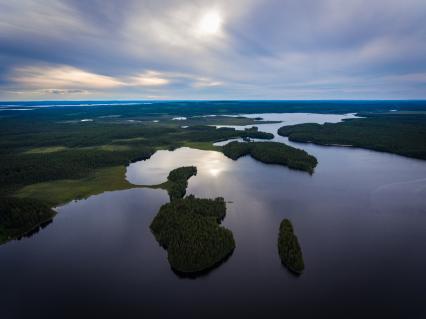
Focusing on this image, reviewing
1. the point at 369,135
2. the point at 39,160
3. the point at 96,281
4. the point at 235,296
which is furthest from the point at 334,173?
the point at 39,160

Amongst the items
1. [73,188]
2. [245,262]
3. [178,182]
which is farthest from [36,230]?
[245,262]

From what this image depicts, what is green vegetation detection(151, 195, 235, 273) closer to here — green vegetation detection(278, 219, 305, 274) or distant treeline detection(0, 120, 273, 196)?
green vegetation detection(278, 219, 305, 274)

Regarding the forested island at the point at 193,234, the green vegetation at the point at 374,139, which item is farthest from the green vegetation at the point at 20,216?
the green vegetation at the point at 374,139

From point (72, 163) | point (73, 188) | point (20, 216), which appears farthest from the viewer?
point (72, 163)

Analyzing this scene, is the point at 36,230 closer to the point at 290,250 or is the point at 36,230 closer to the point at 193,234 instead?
the point at 193,234

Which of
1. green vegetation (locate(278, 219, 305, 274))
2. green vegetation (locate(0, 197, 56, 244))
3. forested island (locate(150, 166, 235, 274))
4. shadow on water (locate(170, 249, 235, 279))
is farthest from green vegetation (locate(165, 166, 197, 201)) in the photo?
green vegetation (locate(278, 219, 305, 274))

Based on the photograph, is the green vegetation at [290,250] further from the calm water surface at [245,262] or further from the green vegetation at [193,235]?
the green vegetation at [193,235]

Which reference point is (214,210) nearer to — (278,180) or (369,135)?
(278,180)
